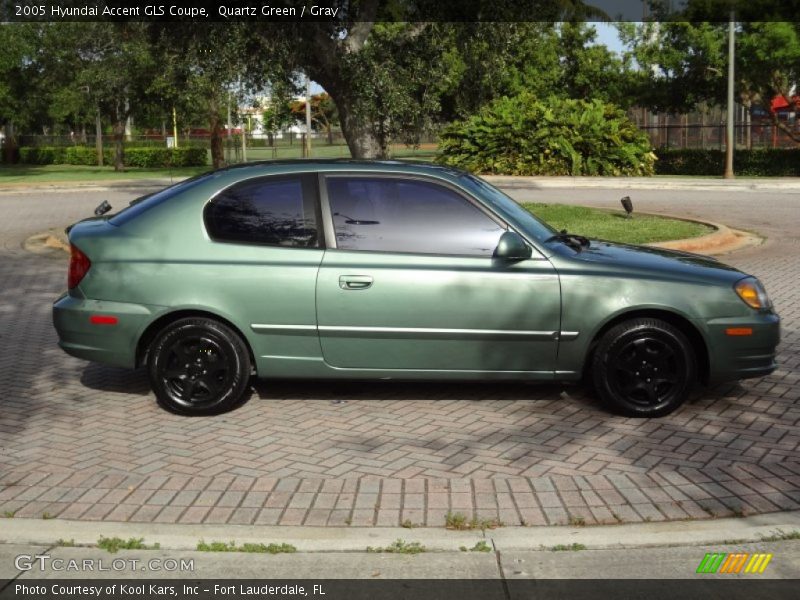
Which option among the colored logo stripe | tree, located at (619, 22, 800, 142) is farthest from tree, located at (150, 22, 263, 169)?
tree, located at (619, 22, 800, 142)

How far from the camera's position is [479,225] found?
6426mm

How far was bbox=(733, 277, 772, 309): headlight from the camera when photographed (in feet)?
21.0

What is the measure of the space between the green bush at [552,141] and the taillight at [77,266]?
28.9m

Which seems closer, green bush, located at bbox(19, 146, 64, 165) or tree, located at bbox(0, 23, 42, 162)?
tree, located at bbox(0, 23, 42, 162)

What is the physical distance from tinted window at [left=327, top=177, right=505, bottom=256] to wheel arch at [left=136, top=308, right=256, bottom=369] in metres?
0.87

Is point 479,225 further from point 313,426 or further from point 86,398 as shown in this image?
point 86,398

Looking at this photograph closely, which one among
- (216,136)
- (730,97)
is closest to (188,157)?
(216,136)

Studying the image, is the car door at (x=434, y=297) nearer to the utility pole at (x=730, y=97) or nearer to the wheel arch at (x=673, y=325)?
the wheel arch at (x=673, y=325)

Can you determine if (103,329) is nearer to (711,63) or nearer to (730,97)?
(730,97)

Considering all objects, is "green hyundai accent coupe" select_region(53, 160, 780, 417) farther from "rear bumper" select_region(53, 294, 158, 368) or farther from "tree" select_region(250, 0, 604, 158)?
"tree" select_region(250, 0, 604, 158)

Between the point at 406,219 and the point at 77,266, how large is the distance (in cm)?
221

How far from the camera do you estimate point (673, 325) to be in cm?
640

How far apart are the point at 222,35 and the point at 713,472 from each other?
1221 cm

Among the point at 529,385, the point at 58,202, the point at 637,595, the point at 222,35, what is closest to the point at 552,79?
the point at 58,202
